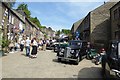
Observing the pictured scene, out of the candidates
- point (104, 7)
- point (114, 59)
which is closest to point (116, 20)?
point (104, 7)

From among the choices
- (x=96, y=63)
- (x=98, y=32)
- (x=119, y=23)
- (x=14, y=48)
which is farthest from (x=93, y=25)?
(x=96, y=63)

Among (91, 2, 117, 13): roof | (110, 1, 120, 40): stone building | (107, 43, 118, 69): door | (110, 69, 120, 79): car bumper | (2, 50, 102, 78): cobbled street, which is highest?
(91, 2, 117, 13): roof

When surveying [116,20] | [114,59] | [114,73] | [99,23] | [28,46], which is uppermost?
[99,23]

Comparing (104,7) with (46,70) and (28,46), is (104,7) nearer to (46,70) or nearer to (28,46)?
(28,46)

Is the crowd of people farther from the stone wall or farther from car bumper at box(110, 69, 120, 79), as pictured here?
car bumper at box(110, 69, 120, 79)

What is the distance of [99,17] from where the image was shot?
31.5m

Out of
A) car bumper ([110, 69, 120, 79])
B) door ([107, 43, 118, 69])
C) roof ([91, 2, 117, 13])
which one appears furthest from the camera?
roof ([91, 2, 117, 13])

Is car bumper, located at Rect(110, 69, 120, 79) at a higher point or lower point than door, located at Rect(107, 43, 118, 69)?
lower

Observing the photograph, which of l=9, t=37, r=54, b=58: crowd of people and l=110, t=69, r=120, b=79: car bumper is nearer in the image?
l=110, t=69, r=120, b=79: car bumper

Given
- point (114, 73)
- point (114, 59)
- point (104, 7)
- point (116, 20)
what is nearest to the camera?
point (114, 73)

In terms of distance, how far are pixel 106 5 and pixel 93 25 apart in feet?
12.8

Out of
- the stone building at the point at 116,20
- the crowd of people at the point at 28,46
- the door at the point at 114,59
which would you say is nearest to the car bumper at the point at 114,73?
the door at the point at 114,59

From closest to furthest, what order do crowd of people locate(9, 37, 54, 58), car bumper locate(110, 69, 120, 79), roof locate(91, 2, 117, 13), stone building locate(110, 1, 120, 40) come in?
car bumper locate(110, 69, 120, 79)
crowd of people locate(9, 37, 54, 58)
stone building locate(110, 1, 120, 40)
roof locate(91, 2, 117, 13)

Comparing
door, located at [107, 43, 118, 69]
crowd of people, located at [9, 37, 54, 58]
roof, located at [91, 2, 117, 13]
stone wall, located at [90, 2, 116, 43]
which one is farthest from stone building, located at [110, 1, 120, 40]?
door, located at [107, 43, 118, 69]
